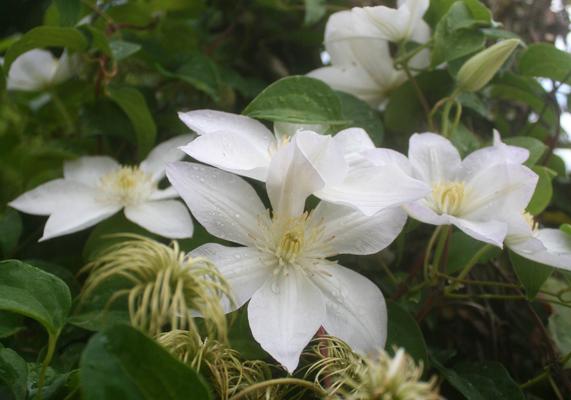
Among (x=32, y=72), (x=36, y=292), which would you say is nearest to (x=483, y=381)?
(x=36, y=292)

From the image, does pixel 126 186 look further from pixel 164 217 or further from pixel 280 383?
pixel 280 383

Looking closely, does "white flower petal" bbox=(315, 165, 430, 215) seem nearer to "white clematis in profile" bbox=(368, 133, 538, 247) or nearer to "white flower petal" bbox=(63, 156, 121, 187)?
"white clematis in profile" bbox=(368, 133, 538, 247)

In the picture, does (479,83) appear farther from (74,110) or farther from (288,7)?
(74,110)

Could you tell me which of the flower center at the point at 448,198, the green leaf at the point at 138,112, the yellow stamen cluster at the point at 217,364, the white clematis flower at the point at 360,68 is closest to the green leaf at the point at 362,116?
the white clematis flower at the point at 360,68

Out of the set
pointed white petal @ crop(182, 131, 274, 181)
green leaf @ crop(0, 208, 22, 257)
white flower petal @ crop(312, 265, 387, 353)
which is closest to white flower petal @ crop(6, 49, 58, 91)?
green leaf @ crop(0, 208, 22, 257)

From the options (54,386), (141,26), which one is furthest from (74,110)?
(54,386)

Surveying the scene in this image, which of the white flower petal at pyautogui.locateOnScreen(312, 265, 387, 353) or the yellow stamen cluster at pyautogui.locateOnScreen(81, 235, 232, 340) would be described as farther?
the white flower petal at pyautogui.locateOnScreen(312, 265, 387, 353)

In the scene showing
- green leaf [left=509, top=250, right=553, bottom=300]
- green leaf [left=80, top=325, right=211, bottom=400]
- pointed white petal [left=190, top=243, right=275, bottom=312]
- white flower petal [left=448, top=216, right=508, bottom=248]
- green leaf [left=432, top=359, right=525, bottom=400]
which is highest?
green leaf [left=80, top=325, right=211, bottom=400]
